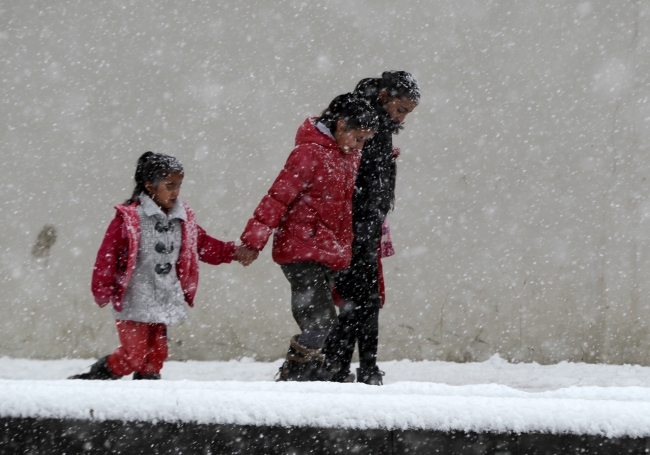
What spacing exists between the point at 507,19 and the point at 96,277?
3.53m

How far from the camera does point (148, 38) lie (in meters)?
6.09

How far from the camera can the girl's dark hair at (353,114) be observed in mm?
4246

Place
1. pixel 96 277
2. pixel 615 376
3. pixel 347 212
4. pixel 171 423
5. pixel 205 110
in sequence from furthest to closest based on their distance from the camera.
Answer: pixel 205 110 < pixel 615 376 < pixel 347 212 < pixel 96 277 < pixel 171 423

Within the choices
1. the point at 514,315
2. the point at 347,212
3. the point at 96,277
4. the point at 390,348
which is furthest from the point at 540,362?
the point at 96,277

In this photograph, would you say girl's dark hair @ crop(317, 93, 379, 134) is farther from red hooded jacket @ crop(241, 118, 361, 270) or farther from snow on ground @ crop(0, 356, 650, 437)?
snow on ground @ crop(0, 356, 650, 437)

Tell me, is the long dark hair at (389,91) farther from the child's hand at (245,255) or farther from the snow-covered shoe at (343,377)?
the snow-covered shoe at (343,377)

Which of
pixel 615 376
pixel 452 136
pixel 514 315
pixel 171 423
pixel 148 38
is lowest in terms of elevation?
pixel 171 423

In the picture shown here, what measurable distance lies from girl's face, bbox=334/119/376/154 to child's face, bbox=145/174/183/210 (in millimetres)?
868

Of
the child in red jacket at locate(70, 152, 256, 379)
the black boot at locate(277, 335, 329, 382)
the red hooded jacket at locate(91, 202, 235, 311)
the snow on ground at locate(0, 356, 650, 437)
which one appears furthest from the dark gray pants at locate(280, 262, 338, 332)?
the snow on ground at locate(0, 356, 650, 437)

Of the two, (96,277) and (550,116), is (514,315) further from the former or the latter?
(96,277)

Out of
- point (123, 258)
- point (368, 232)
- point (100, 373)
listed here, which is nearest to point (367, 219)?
point (368, 232)

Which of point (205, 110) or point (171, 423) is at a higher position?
point (205, 110)

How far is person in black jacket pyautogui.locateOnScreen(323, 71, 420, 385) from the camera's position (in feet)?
14.9

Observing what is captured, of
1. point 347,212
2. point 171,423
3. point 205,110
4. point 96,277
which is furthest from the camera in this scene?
point 205,110
